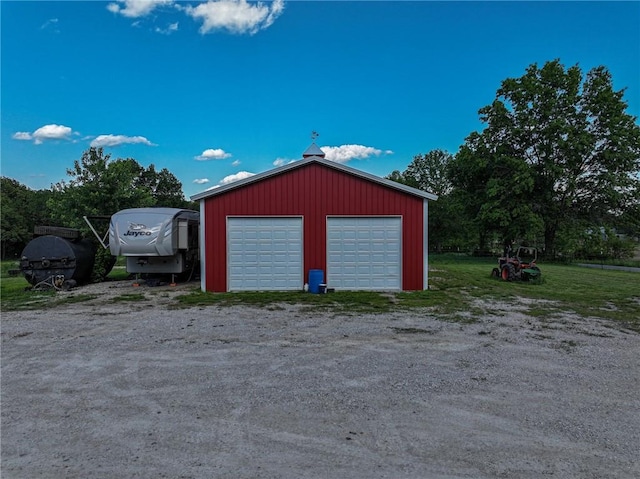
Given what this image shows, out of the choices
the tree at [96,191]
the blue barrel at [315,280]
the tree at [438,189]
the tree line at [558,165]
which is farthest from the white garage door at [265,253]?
the tree at [438,189]

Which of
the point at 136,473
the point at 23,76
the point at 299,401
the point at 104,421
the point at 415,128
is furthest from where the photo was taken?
the point at 415,128

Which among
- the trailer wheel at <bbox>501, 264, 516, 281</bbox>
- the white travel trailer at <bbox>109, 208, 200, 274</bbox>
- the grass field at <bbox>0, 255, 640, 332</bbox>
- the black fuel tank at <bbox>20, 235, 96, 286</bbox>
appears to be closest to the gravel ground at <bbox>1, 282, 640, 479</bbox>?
the grass field at <bbox>0, 255, 640, 332</bbox>

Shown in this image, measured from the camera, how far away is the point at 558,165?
26078 millimetres

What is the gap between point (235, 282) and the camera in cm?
→ 1113

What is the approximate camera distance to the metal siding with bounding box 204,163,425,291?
1112 cm

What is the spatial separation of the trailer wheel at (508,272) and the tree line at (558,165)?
12564 millimetres

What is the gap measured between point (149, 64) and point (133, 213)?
6.07 meters

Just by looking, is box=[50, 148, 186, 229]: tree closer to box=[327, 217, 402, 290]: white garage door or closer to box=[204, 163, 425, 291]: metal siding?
box=[204, 163, 425, 291]: metal siding

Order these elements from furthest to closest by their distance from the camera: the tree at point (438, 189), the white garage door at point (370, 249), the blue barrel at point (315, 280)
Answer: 1. the tree at point (438, 189)
2. the white garage door at point (370, 249)
3. the blue barrel at point (315, 280)

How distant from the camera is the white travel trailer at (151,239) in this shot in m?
11.4

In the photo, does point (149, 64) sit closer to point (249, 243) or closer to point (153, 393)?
point (249, 243)

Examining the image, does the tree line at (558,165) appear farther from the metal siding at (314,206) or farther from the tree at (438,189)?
the metal siding at (314,206)

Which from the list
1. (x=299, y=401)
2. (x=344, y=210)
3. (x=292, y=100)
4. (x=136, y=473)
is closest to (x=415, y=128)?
(x=292, y=100)

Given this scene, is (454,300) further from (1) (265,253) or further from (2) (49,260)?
(2) (49,260)
